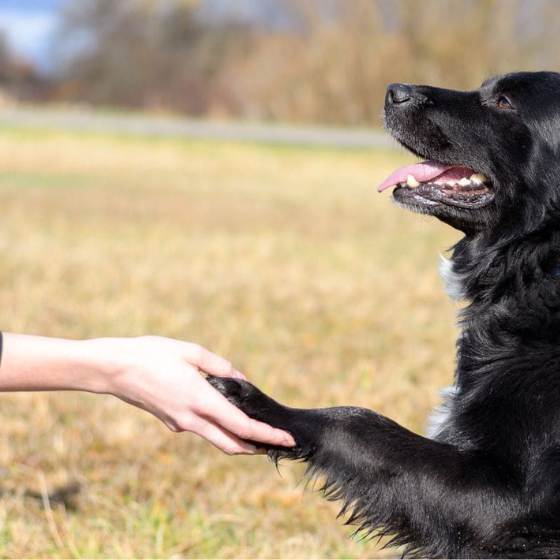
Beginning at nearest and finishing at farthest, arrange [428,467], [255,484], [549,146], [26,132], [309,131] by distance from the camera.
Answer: [428,467] < [549,146] < [255,484] < [26,132] < [309,131]

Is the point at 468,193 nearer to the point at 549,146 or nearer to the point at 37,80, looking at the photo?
the point at 549,146

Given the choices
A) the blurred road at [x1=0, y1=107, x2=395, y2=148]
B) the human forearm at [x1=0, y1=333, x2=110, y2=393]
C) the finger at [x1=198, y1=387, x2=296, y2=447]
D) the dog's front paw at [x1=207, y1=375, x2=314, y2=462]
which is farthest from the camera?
the blurred road at [x1=0, y1=107, x2=395, y2=148]

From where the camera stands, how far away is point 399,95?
3812 mm

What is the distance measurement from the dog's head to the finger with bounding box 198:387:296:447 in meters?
1.17

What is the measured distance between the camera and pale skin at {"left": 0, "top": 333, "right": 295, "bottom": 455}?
2631mm

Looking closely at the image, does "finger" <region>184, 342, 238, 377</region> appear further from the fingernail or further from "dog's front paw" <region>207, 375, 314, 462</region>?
the fingernail

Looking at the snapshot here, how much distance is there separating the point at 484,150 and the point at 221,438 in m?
1.58

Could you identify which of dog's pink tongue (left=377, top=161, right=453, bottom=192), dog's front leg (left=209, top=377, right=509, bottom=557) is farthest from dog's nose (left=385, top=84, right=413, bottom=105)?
dog's front leg (left=209, top=377, right=509, bottom=557)

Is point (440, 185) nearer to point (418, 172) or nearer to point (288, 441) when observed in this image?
point (418, 172)

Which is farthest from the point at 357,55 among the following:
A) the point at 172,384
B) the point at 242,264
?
the point at 172,384

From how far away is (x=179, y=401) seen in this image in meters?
2.71

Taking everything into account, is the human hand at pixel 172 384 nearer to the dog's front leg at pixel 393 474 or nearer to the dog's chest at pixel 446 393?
the dog's front leg at pixel 393 474

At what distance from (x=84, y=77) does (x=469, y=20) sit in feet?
53.6

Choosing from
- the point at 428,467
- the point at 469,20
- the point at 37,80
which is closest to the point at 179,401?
the point at 428,467
